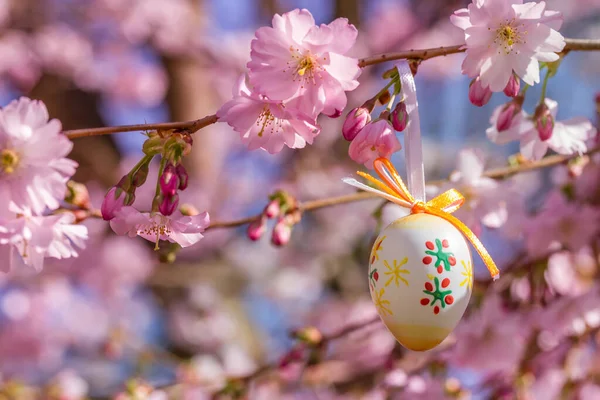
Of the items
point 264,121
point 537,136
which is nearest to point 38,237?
point 264,121

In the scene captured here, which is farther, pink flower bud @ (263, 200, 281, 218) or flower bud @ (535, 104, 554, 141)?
pink flower bud @ (263, 200, 281, 218)

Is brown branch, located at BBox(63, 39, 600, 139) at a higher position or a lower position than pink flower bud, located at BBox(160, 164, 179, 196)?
higher

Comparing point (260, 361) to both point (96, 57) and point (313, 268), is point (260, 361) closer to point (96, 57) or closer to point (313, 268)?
point (313, 268)

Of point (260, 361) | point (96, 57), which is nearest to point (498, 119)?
point (260, 361)

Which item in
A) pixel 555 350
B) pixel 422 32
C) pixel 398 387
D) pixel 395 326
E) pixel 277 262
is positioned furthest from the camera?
pixel 277 262

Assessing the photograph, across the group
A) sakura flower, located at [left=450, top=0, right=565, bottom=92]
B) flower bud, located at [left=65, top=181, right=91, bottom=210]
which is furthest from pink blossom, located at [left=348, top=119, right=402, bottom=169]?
flower bud, located at [left=65, top=181, right=91, bottom=210]

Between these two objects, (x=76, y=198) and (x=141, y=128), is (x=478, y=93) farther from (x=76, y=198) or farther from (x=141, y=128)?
(x=76, y=198)

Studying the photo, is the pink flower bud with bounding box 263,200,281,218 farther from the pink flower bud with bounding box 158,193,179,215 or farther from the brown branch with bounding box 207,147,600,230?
the pink flower bud with bounding box 158,193,179,215
